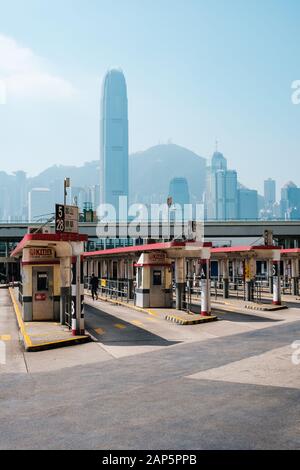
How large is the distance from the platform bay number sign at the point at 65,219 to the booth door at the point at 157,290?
10023 mm

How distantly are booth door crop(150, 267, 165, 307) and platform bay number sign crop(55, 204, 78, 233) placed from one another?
10023 mm

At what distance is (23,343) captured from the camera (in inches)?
683

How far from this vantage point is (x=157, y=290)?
28.7 m

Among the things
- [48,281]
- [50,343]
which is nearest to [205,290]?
[48,281]

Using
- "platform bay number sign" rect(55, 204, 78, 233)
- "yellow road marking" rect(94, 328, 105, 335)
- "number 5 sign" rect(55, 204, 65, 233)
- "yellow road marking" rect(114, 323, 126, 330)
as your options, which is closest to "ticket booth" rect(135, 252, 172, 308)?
"yellow road marking" rect(114, 323, 126, 330)

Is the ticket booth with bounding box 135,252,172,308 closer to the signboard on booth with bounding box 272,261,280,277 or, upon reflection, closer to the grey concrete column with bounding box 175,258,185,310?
the grey concrete column with bounding box 175,258,185,310

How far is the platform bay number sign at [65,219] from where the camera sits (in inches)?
744

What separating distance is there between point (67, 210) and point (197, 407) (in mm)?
11293

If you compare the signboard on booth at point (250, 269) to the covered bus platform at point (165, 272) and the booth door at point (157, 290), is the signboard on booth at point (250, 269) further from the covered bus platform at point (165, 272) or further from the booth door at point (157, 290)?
the booth door at point (157, 290)

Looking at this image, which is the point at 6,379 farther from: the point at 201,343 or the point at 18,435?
the point at 201,343

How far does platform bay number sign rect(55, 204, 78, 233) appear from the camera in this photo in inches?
744

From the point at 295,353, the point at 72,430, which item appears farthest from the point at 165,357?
the point at 72,430

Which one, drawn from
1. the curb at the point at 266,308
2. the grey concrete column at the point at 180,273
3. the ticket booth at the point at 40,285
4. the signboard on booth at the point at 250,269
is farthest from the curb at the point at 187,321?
the signboard on booth at the point at 250,269
